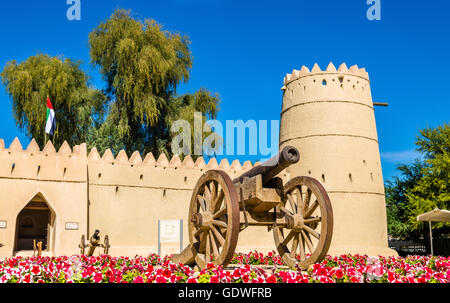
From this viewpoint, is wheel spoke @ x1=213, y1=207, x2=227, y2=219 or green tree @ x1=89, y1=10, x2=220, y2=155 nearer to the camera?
wheel spoke @ x1=213, y1=207, x2=227, y2=219

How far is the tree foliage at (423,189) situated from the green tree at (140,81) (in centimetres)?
1107

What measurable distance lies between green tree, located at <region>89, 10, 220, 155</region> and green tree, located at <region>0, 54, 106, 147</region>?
3.69ft

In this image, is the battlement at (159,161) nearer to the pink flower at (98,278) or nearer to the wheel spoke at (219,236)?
the wheel spoke at (219,236)

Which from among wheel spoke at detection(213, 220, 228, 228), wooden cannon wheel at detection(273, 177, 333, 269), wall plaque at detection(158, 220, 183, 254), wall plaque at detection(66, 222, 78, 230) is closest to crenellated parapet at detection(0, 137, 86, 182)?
wall plaque at detection(66, 222, 78, 230)

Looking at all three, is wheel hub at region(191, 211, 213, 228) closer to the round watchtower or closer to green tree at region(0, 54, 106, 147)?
the round watchtower

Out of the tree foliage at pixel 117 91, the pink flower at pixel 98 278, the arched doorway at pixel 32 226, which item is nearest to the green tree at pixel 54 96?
the tree foliage at pixel 117 91

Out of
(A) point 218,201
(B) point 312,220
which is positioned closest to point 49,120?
(A) point 218,201

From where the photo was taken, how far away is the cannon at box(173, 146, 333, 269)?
754 centimetres

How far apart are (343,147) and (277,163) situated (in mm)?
12353

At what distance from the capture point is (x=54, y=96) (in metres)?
23.4

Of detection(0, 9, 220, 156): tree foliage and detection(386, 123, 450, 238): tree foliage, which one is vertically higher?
detection(0, 9, 220, 156): tree foliage
